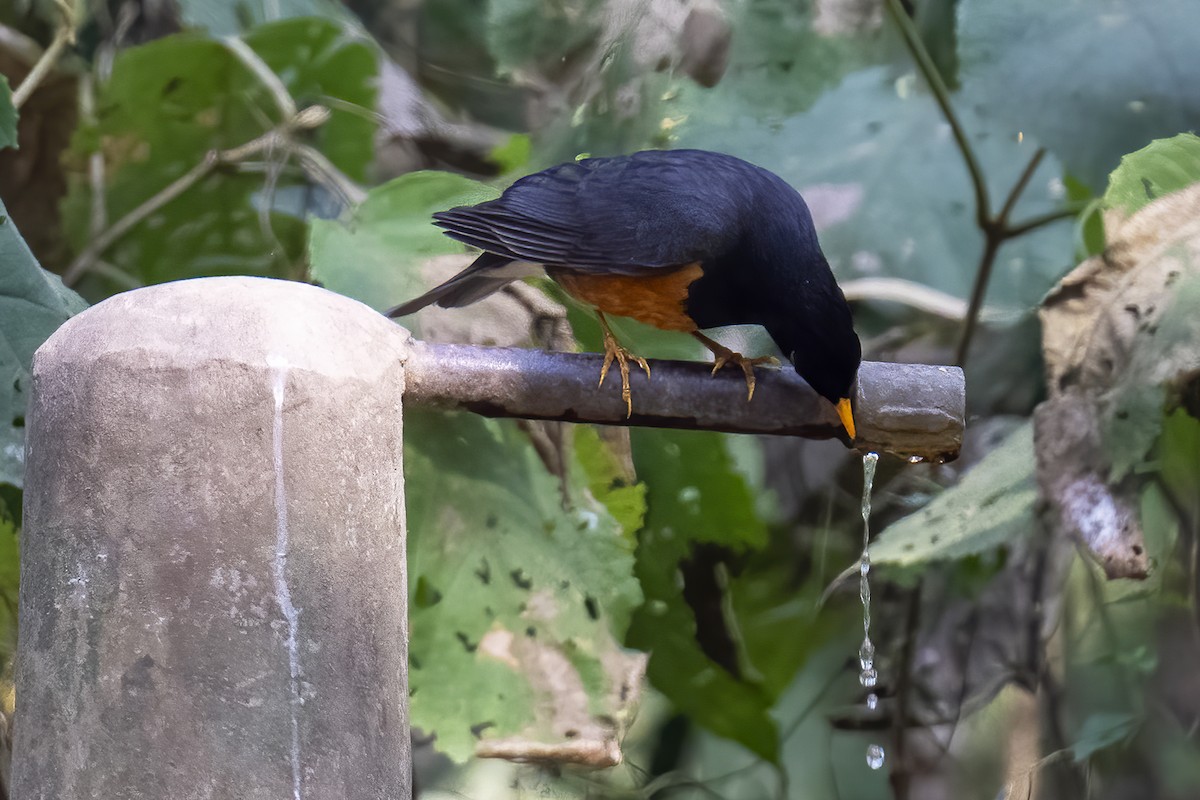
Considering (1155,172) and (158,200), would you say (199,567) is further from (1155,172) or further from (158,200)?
(1155,172)

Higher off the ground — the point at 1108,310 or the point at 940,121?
the point at 940,121

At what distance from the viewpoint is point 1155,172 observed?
6.13ft

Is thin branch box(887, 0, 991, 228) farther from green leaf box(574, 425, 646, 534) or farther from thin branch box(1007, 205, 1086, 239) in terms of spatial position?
green leaf box(574, 425, 646, 534)

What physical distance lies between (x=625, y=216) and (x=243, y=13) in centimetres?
108

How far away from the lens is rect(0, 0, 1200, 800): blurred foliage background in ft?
5.69

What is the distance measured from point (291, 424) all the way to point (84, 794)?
0.34 metres

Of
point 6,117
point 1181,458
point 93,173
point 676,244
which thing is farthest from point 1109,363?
point 93,173

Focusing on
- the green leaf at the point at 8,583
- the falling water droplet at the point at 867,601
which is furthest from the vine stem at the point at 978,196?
the green leaf at the point at 8,583

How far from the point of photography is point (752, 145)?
2113 millimetres

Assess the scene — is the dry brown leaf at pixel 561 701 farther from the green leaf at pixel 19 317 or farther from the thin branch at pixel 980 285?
the thin branch at pixel 980 285

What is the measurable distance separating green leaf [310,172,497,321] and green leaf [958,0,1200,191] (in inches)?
31.7

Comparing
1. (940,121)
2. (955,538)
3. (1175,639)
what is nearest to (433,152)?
(940,121)

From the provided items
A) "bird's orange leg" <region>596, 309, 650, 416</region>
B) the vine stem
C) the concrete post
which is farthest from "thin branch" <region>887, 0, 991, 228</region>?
the concrete post

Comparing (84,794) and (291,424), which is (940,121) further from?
(84,794)
